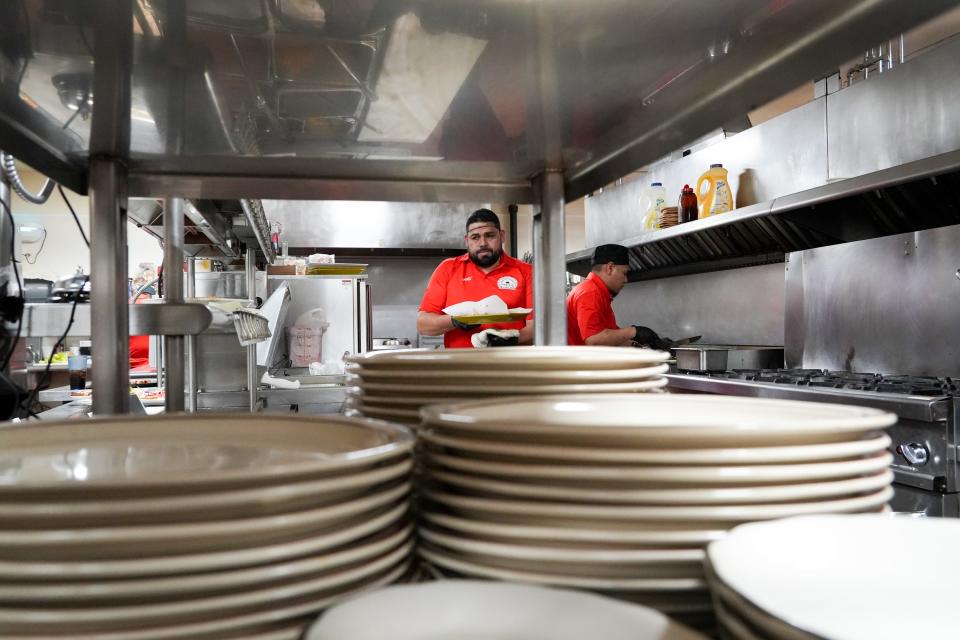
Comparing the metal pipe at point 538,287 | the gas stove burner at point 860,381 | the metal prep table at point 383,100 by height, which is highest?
the metal prep table at point 383,100

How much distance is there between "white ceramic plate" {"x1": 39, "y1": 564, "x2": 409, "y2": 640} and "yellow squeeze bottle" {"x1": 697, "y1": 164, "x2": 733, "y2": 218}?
3.64 meters

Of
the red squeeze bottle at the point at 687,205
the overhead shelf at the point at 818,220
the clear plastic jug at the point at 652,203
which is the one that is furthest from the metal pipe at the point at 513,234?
the red squeeze bottle at the point at 687,205

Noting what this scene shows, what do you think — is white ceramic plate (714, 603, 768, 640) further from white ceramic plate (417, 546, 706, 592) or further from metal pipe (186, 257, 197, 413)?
metal pipe (186, 257, 197, 413)

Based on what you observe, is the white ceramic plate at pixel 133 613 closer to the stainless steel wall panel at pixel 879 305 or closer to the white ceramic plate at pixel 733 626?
the white ceramic plate at pixel 733 626

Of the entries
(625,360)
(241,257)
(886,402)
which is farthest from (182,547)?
(241,257)

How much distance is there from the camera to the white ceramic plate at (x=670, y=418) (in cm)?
45

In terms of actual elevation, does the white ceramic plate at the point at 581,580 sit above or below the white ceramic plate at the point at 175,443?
below

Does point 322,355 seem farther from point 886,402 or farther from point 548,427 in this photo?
point 548,427

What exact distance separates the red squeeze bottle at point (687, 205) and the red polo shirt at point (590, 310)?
2.19 ft

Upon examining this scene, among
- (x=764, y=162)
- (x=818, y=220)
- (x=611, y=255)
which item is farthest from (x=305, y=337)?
(x=818, y=220)

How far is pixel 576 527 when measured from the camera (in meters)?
0.46

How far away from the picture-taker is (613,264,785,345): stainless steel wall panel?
3809 millimetres

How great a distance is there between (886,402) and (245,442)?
218 centimetres

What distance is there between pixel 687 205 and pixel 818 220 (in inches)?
40.6
